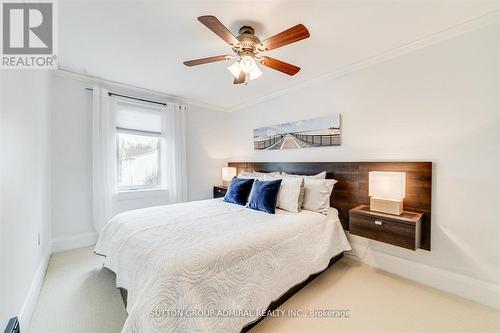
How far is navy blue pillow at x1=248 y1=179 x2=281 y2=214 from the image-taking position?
254cm

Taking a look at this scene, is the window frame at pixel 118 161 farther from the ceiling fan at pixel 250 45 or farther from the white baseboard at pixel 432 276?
the white baseboard at pixel 432 276

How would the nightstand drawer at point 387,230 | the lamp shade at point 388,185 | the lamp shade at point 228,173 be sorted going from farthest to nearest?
1. the lamp shade at point 228,173
2. the lamp shade at point 388,185
3. the nightstand drawer at point 387,230

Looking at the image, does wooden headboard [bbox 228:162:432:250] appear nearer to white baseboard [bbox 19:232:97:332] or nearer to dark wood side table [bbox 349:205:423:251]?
dark wood side table [bbox 349:205:423:251]

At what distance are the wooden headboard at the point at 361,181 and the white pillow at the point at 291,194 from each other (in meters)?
0.51

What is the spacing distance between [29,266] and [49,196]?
1346 millimetres

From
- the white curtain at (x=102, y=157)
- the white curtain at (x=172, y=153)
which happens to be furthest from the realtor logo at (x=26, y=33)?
the white curtain at (x=172, y=153)

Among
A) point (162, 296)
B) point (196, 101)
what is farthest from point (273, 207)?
point (196, 101)

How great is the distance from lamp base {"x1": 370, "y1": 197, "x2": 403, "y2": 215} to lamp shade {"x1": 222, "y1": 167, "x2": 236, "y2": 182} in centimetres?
260

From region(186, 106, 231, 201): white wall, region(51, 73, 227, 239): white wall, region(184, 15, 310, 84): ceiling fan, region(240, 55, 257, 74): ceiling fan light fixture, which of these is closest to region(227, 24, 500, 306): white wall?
region(184, 15, 310, 84): ceiling fan

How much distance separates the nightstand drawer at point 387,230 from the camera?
6.37ft

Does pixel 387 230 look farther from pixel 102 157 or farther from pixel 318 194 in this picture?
pixel 102 157

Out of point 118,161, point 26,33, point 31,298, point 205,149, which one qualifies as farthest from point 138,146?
point 31,298

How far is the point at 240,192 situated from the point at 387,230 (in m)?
1.78

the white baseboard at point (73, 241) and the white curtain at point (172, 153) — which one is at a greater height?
the white curtain at point (172, 153)
